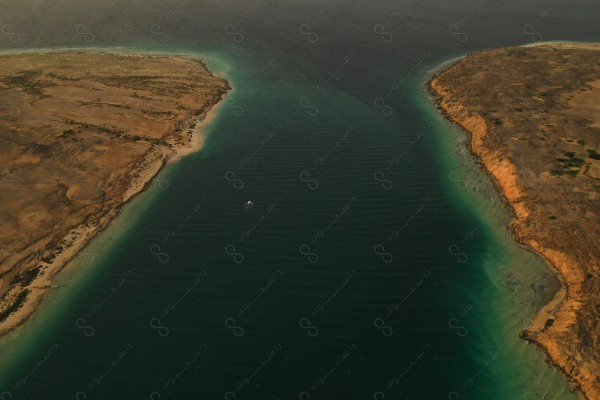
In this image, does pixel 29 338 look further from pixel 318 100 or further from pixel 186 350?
pixel 318 100

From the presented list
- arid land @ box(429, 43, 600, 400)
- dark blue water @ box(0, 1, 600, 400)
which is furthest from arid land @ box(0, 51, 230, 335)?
arid land @ box(429, 43, 600, 400)

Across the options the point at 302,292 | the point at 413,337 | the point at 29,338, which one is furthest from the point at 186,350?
the point at 413,337

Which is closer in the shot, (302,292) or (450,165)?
(302,292)

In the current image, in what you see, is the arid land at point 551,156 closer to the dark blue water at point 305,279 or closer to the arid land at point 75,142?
the dark blue water at point 305,279

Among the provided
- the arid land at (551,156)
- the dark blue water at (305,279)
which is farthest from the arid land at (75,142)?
the arid land at (551,156)

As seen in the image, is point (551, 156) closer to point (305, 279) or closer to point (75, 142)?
point (305, 279)

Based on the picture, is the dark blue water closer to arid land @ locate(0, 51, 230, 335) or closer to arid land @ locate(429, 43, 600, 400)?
arid land @ locate(429, 43, 600, 400)
